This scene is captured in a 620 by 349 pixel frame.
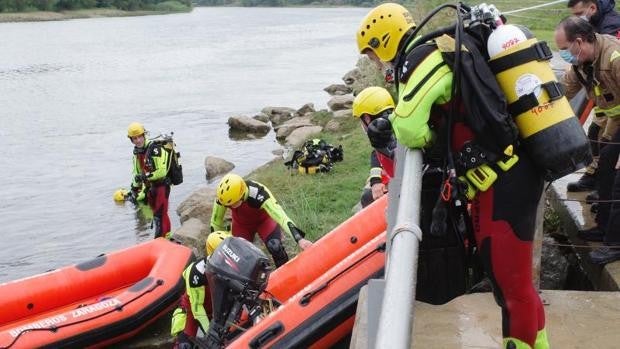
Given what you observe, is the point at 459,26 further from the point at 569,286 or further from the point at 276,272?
the point at 276,272

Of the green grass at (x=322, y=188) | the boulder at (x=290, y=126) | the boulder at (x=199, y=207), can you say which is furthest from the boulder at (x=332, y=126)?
the boulder at (x=199, y=207)

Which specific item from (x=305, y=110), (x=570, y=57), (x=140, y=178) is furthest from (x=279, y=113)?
(x=570, y=57)

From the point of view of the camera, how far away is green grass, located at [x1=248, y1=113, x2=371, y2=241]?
732 centimetres

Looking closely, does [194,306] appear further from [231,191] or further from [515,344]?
[515,344]

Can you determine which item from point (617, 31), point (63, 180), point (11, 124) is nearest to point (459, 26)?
point (617, 31)

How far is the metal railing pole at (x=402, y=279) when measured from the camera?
3.73 ft

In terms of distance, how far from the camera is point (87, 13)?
5462cm

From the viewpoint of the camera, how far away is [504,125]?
208cm

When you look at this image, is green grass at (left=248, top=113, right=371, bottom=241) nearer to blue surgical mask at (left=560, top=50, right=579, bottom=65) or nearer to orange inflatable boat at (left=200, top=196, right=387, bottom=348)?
orange inflatable boat at (left=200, top=196, right=387, bottom=348)

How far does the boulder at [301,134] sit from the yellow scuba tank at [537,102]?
38.9 feet

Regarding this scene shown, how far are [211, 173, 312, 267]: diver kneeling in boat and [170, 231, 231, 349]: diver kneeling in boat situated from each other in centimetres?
78

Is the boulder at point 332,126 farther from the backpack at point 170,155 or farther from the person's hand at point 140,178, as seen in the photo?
the person's hand at point 140,178

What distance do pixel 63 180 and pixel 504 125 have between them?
12.6 meters

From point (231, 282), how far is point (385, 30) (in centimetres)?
189
